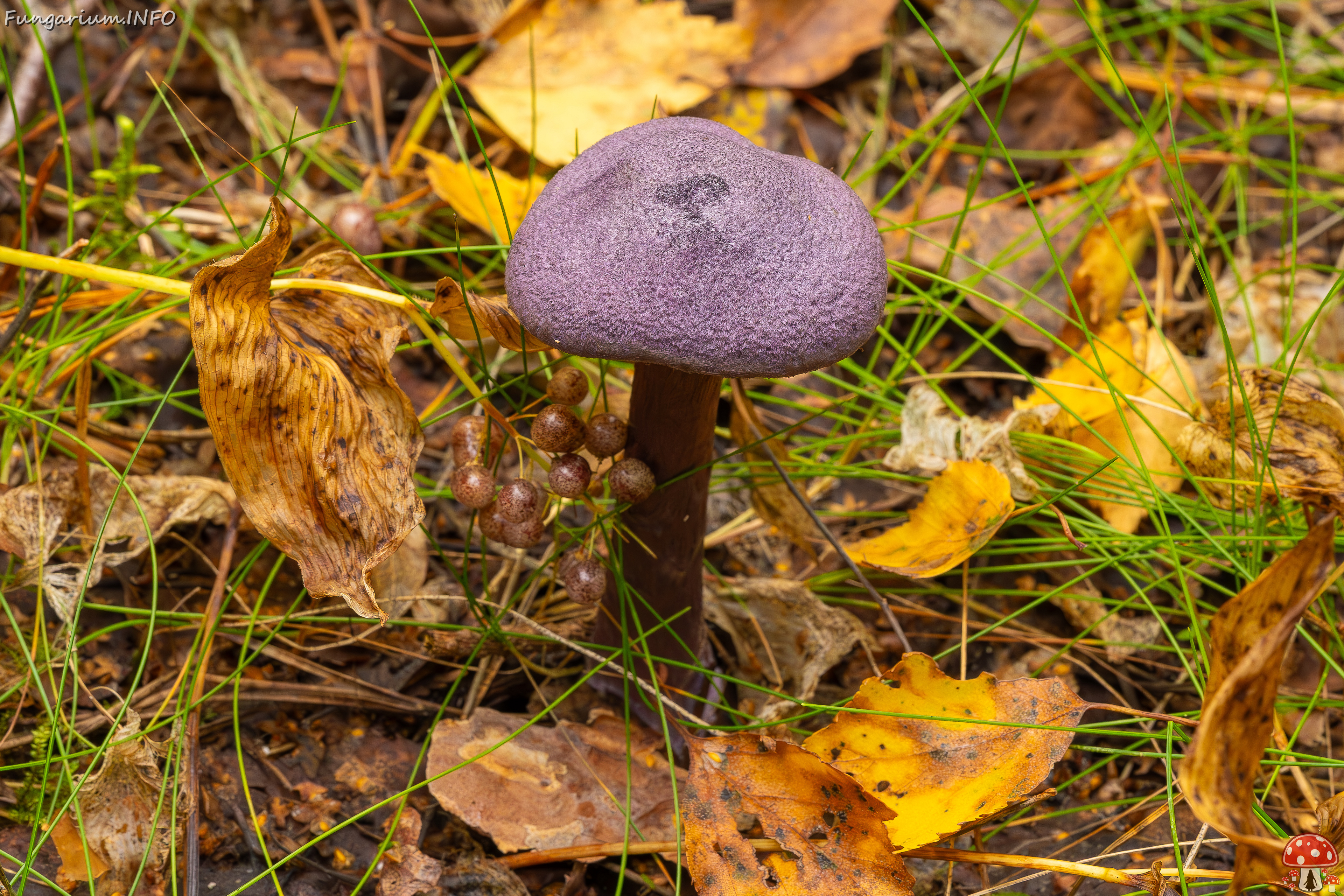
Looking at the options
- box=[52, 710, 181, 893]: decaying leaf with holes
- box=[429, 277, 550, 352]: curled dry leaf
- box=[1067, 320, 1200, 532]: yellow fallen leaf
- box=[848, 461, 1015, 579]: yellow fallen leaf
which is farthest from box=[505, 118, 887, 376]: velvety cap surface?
box=[1067, 320, 1200, 532]: yellow fallen leaf

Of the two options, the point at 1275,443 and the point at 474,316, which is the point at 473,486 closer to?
the point at 474,316

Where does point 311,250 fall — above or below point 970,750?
above

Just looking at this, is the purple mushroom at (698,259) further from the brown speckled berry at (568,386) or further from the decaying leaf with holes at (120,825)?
the decaying leaf with holes at (120,825)

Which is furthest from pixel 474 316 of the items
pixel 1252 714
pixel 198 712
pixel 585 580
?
pixel 1252 714

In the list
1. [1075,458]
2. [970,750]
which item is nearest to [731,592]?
[970,750]

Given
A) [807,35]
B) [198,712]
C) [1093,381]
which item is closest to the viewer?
[198,712]

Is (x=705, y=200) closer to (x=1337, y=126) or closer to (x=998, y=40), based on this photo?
(x=998, y=40)

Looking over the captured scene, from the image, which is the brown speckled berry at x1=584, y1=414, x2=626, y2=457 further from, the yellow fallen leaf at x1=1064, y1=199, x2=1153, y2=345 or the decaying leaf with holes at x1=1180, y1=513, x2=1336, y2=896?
the yellow fallen leaf at x1=1064, y1=199, x2=1153, y2=345
